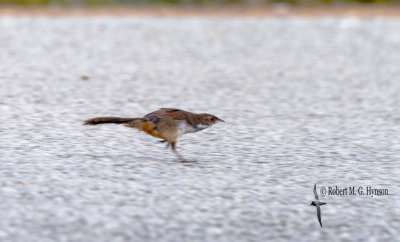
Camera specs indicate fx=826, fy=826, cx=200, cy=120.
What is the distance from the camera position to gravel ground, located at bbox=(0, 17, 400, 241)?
16.1 ft

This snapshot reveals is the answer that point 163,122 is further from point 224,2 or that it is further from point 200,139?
point 224,2

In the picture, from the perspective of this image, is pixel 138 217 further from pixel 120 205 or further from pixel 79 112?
pixel 79 112

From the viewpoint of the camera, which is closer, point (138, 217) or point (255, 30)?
point (138, 217)

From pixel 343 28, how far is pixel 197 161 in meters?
10.4

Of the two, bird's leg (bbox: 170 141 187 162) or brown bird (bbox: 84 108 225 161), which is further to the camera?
bird's leg (bbox: 170 141 187 162)

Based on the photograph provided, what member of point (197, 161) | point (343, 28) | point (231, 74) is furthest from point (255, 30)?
point (197, 161)

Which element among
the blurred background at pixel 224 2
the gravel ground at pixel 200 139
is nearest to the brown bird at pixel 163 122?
the gravel ground at pixel 200 139

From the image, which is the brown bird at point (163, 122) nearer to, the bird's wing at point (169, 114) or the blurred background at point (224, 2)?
the bird's wing at point (169, 114)

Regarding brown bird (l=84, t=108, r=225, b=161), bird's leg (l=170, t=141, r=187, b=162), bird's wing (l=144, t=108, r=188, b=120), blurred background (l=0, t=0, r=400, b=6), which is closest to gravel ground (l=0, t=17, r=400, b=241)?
bird's leg (l=170, t=141, r=187, b=162)

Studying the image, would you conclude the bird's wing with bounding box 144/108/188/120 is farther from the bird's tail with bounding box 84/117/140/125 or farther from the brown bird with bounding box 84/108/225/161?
the bird's tail with bounding box 84/117/140/125

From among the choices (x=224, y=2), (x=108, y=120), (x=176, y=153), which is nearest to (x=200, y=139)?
(x=176, y=153)

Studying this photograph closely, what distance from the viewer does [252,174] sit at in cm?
602

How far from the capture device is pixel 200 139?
24.0 ft

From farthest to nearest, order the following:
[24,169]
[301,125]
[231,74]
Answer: [231,74] → [301,125] → [24,169]
